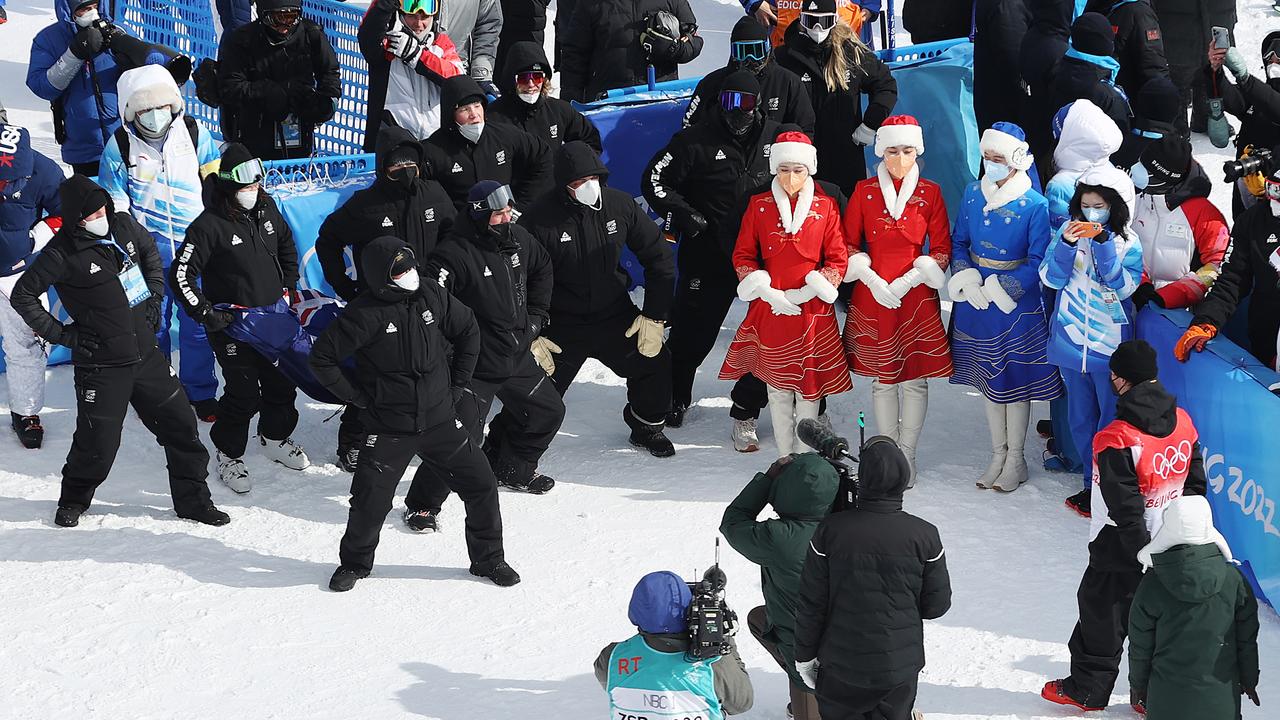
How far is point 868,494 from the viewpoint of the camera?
5.29 meters

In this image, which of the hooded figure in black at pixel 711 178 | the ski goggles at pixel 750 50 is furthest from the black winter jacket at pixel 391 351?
the ski goggles at pixel 750 50

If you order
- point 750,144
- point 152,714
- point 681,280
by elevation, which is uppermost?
point 750,144

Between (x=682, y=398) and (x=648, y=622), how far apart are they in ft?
14.2

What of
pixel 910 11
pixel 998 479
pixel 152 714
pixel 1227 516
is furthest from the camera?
pixel 910 11

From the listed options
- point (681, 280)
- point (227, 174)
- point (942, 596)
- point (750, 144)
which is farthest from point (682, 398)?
point (942, 596)

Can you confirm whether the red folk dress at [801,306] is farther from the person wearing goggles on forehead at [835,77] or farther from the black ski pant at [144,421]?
the black ski pant at [144,421]

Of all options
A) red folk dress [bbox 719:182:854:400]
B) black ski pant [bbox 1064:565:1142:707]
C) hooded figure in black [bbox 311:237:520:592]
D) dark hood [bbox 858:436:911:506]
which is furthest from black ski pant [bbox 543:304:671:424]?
dark hood [bbox 858:436:911:506]

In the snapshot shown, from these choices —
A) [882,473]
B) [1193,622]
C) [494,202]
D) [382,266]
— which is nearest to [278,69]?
[494,202]

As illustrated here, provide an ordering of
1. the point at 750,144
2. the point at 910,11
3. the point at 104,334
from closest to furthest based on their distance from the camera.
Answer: the point at 104,334 < the point at 750,144 < the point at 910,11

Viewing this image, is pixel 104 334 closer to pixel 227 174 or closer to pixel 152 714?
pixel 227 174

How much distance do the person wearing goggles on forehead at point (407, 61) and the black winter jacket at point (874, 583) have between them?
17.2 ft

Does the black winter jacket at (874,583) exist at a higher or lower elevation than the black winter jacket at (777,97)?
lower

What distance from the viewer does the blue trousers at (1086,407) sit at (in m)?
7.96

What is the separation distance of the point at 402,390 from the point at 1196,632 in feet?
11.7
